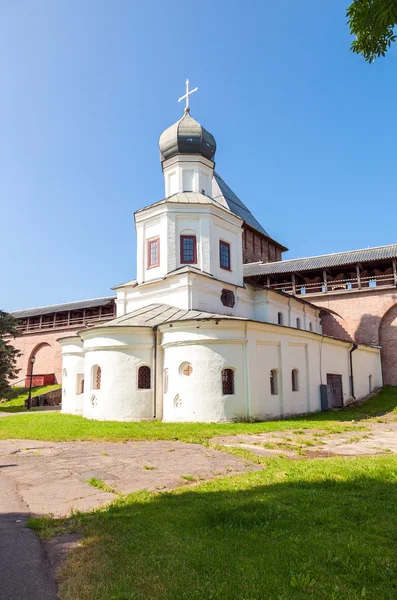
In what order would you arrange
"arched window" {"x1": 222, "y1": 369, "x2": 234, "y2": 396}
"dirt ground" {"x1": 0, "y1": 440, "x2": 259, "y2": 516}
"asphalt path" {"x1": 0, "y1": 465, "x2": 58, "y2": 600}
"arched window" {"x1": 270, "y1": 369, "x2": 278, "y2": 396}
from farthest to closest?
"arched window" {"x1": 270, "y1": 369, "x2": 278, "y2": 396}
"arched window" {"x1": 222, "y1": 369, "x2": 234, "y2": 396}
"dirt ground" {"x1": 0, "y1": 440, "x2": 259, "y2": 516}
"asphalt path" {"x1": 0, "y1": 465, "x2": 58, "y2": 600}

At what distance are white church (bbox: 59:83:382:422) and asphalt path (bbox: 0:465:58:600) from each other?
34.6 feet

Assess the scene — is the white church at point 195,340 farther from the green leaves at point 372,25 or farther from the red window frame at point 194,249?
the green leaves at point 372,25

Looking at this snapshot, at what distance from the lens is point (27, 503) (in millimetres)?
5855

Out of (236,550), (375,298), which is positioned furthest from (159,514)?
(375,298)

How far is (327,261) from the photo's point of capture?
2959 cm

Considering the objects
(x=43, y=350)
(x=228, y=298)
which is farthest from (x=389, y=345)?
(x=43, y=350)

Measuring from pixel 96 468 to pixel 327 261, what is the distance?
2492 cm

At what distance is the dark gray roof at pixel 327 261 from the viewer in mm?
27812

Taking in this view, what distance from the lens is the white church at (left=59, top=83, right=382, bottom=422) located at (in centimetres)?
1571

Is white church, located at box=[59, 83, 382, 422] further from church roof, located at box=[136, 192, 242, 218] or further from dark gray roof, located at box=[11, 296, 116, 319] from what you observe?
dark gray roof, located at box=[11, 296, 116, 319]

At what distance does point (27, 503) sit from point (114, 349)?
37.1ft

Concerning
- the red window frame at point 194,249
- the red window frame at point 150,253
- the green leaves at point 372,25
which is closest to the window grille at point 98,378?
the red window frame at point 150,253

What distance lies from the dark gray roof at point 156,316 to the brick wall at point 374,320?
46.5ft

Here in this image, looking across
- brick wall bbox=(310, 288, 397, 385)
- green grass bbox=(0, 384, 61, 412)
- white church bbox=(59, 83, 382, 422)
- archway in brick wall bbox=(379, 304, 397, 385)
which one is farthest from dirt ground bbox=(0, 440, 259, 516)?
archway in brick wall bbox=(379, 304, 397, 385)
